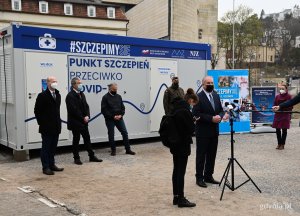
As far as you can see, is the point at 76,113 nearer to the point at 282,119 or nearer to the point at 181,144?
the point at 181,144

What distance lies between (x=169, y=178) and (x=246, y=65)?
73327 millimetres

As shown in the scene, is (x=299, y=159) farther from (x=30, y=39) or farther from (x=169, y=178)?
(x=30, y=39)

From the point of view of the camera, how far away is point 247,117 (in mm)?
13719

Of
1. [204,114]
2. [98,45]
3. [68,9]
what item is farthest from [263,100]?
[68,9]

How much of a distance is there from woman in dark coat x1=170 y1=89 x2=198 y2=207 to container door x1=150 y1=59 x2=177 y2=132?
5.66 metres

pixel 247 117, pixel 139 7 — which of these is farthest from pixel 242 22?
pixel 247 117

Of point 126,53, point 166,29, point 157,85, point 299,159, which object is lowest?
point 299,159

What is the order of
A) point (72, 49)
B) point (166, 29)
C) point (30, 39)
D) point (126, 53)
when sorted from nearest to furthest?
point (30, 39) < point (72, 49) < point (126, 53) < point (166, 29)

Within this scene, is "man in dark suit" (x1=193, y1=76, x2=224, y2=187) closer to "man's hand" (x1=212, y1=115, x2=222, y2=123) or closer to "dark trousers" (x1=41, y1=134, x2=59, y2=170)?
"man's hand" (x1=212, y1=115, x2=222, y2=123)

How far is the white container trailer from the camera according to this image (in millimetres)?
8992

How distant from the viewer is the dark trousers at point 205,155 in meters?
6.78

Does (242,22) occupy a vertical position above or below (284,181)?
above

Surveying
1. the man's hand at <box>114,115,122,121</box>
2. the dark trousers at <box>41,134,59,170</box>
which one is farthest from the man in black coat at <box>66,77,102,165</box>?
the man's hand at <box>114,115,122,121</box>

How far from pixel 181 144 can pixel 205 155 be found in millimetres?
1473
